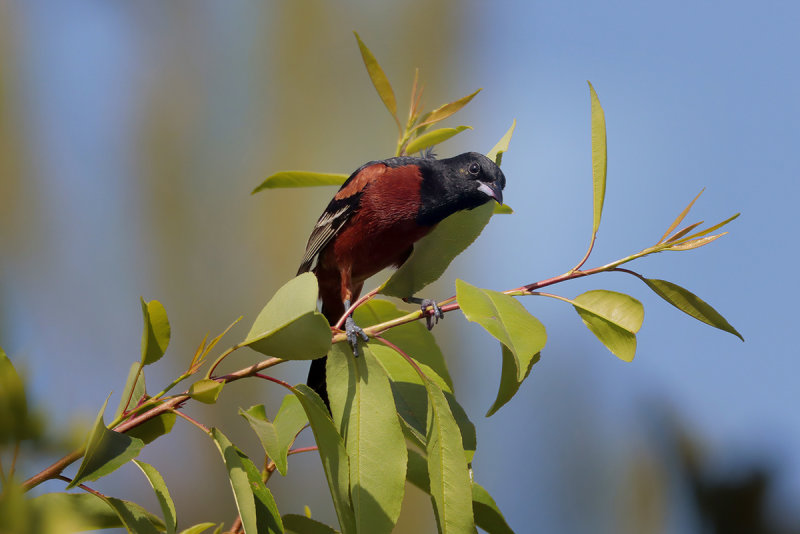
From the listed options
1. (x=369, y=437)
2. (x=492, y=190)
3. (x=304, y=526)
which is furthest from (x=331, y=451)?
(x=492, y=190)

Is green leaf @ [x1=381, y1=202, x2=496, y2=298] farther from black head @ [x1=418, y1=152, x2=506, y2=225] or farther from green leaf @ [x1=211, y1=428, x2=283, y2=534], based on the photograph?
black head @ [x1=418, y1=152, x2=506, y2=225]

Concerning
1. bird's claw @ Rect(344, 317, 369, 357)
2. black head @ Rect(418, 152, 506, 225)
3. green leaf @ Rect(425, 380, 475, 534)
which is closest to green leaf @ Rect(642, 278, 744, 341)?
green leaf @ Rect(425, 380, 475, 534)

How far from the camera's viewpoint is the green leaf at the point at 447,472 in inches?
52.4

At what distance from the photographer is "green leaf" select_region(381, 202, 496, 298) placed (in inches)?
57.6

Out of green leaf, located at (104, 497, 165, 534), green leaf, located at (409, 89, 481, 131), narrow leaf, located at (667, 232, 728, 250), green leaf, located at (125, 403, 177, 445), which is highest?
green leaf, located at (409, 89, 481, 131)

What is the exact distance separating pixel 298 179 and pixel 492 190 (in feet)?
2.82

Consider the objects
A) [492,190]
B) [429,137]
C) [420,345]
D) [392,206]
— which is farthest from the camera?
[392,206]

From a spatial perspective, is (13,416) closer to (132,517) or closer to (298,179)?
(132,517)

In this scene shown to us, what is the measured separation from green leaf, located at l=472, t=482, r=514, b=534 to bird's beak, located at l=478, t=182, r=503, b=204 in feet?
3.71

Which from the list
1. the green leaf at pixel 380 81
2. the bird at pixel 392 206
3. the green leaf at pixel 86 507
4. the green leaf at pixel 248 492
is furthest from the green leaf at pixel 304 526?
the green leaf at pixel 380 81

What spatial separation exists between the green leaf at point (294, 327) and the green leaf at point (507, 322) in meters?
0.27

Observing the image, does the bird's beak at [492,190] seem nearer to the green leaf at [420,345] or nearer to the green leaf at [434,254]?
the green leaf at [420,345]

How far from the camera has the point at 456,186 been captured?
2.67 m

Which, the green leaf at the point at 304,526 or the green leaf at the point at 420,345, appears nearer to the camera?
the green leaf at the point at 304,526
